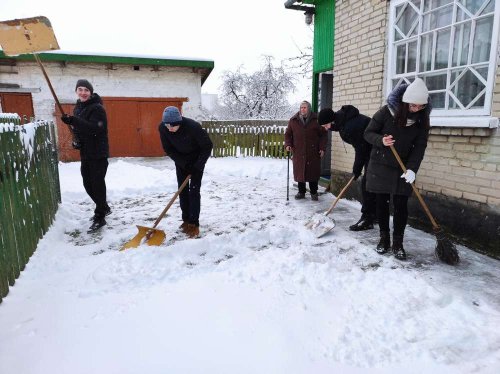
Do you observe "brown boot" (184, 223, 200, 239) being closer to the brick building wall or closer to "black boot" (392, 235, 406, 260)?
"black boot" (392, 235, 406, 260)

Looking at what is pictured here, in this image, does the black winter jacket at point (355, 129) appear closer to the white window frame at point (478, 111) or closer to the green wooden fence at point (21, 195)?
the white window frame at point (478, 111)

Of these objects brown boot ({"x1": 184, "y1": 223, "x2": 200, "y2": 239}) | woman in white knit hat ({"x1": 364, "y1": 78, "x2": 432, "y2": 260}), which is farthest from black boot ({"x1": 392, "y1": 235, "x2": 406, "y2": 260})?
brown boot ({"x1": 184, "y1": 223, "x2": 200, "y2": 239})

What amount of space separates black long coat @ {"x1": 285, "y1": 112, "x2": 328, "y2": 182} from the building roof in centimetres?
757

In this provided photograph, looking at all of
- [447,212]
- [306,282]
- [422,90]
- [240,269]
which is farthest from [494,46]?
[240,269]

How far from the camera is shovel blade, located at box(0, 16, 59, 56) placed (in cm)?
395

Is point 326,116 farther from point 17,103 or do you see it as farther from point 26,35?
point 17,103

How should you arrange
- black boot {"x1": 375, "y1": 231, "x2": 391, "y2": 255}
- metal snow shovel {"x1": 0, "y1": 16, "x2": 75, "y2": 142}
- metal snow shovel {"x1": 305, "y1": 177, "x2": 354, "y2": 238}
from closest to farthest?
black boot {"x1": 375, "y1": 231, "x2": 391, "y2": 255} < metal snow shovel {"x1": 0, "y1": 16, "x2": 75, "y2": 142} < metal snow shovel {"x1": 305, "y1": 177, "x2": 354, "y2": 238}

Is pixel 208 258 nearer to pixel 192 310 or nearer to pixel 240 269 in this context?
pixel 240 269

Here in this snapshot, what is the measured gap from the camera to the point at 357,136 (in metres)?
4.28

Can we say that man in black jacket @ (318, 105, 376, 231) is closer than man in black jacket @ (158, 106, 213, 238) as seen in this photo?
No

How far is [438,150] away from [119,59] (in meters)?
10.6

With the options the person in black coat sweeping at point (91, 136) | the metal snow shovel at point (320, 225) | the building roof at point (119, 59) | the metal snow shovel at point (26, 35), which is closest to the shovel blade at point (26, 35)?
the metal snow shovel at point (26, 35)

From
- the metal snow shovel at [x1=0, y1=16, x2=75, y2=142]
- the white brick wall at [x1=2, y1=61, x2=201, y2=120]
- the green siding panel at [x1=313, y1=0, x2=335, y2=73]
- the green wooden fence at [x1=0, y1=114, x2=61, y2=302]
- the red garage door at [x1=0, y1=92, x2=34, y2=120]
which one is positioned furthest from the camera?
the white brick wall at [x1=2, y1=61, x2=201, y2=120]

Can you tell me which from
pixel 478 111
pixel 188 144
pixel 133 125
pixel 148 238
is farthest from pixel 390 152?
pixel 133 125
